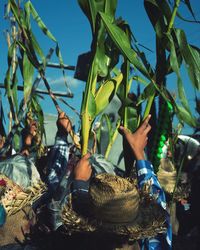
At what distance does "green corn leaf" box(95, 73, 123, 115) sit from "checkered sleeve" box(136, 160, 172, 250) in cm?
40

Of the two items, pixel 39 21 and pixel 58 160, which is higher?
pixel 39 21

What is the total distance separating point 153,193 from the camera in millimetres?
1685

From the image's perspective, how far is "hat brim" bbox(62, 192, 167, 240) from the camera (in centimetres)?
153

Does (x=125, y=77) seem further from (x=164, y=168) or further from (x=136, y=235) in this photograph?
(x=164, y=168)

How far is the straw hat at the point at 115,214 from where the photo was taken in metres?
1.53

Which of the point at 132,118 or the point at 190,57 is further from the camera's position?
the point at 132,118

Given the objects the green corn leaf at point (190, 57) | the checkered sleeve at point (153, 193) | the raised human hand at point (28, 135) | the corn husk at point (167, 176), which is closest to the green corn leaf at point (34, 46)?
the green corn leaf at point (190, 57)

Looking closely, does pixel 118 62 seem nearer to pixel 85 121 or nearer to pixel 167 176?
pixel 85 121

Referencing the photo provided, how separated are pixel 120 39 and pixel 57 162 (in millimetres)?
1061

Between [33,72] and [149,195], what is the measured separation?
0.96 meters

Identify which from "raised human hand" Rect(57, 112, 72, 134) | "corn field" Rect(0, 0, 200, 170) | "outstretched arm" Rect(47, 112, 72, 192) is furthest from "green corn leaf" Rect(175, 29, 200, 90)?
"outstretched arm" Rect(47, 112, 72, 192)

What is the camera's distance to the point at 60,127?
2471 mm

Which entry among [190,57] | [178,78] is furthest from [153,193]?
[190,57]

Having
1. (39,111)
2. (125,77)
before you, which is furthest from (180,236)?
(125,77)
